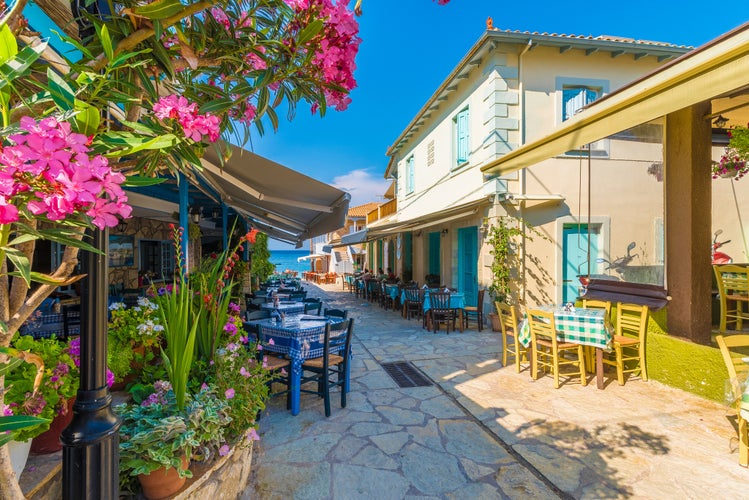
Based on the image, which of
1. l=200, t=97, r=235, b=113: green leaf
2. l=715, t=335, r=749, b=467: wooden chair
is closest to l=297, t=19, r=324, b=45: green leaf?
l=200, t=97, r=235, b=113: green leaf

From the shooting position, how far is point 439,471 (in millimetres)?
2922

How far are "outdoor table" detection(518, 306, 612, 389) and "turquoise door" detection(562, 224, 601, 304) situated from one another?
13.0 ft

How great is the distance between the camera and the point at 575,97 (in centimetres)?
873

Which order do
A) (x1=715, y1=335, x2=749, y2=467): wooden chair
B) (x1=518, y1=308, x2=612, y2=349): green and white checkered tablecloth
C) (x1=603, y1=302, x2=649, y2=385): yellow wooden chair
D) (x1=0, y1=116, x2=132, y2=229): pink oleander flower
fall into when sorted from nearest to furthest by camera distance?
(x1=0, y1=116, x2=132, y2=229): pink oleander flower → (x1=715, y1=335, x2=749, y2=467): wooden chair → (x1=518, y1=308, x2=612, y2=349): green and white checkered tablecloth → (x1=603, y1=302, x2=649, y2=385): yellow wooden chair

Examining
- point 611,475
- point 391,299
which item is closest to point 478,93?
point 391,299

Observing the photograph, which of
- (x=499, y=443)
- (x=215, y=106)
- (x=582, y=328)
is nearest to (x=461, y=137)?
(x=582, y=328)

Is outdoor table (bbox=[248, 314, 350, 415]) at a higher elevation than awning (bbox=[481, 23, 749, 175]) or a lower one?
lower

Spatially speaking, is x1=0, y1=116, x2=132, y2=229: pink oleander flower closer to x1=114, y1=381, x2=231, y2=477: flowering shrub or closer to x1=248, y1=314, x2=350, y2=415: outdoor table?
x1=114, y1=381, x2=231, y2=477: flowering shrub

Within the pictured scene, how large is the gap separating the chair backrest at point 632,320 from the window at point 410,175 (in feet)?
34.5

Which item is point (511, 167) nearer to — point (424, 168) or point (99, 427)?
point (99, 427)

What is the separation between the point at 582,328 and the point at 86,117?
5.35 metres

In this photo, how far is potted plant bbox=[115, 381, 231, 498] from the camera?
1941 millimetres

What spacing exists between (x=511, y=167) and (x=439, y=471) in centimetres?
385

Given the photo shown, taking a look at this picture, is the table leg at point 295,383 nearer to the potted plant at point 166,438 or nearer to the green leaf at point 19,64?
the potted plant at point 166,438
